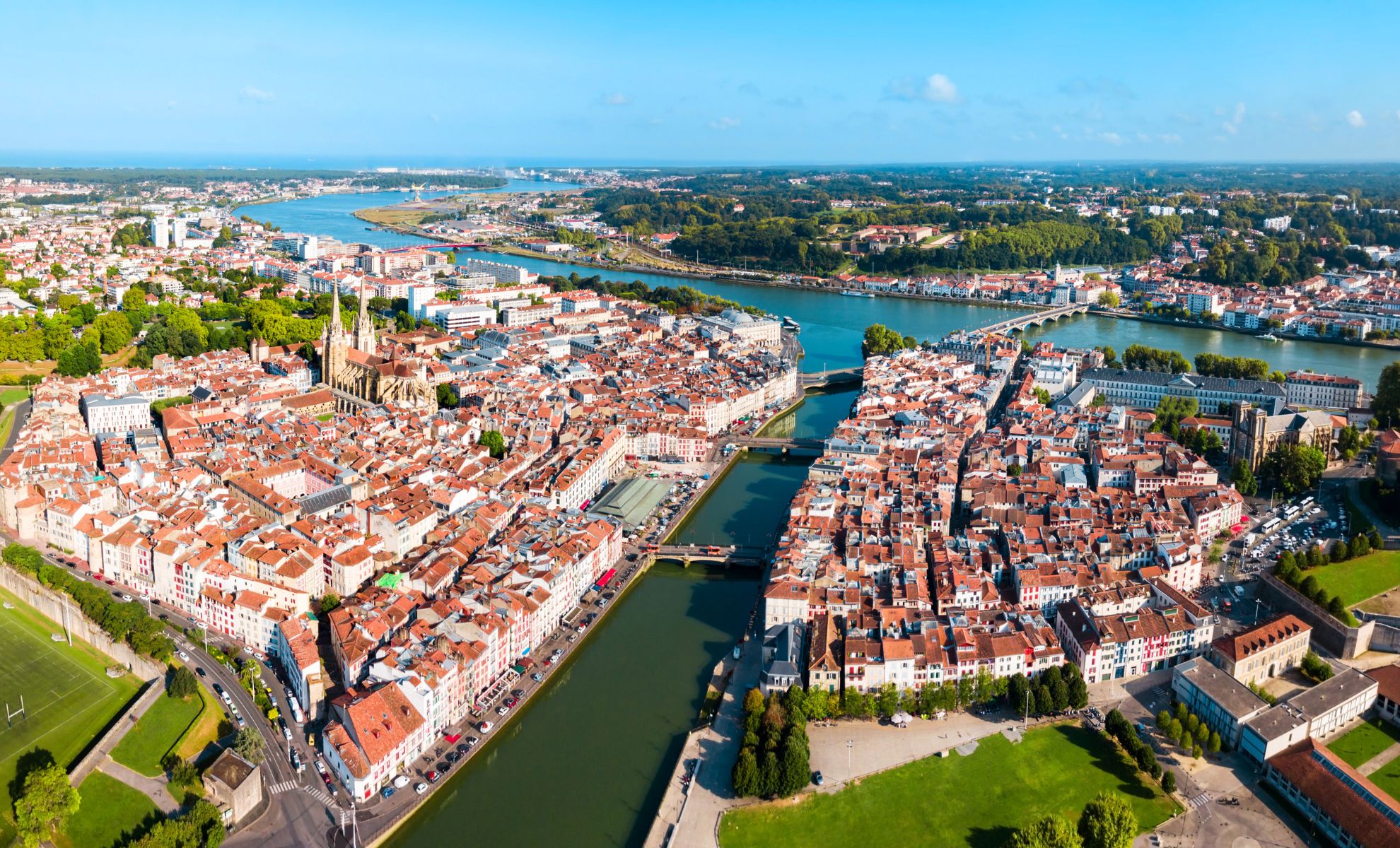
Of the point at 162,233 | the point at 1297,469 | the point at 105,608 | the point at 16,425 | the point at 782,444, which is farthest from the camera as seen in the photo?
the point at 162,233

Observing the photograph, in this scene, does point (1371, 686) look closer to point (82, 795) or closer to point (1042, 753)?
point (1042, 753)

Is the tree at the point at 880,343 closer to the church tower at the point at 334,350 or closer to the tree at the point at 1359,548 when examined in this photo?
the church tower at the point at 334,350

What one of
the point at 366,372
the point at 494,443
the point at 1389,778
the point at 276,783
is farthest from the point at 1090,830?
the point at 366,372

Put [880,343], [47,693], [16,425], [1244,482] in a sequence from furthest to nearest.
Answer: [880,343], [16,425], [1244,482], [47,693]

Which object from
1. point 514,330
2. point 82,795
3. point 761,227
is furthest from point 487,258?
point 82,795

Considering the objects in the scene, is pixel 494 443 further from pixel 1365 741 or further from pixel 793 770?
pixel 1365 741

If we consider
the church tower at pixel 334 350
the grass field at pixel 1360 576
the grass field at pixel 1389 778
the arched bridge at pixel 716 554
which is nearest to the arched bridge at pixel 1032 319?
the grass field at pixel 1360 576

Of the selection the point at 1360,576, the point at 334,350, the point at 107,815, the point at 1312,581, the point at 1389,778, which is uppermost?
the point at 334,350
